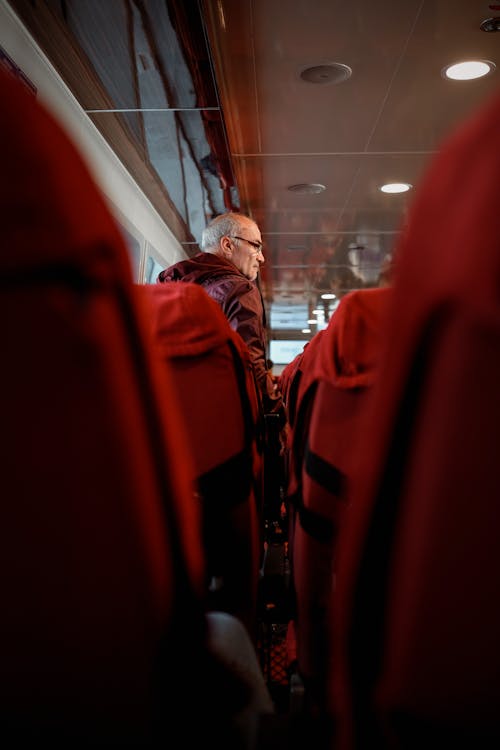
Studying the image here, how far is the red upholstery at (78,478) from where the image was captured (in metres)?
0.32

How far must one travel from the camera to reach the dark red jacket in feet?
7.81

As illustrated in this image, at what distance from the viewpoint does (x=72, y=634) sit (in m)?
0.39

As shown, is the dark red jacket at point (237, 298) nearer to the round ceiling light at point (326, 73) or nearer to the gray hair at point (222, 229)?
the gray hair at point (222, 229)

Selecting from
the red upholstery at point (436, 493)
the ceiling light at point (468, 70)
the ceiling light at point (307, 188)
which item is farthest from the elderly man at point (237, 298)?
the ceiling light at point (307, 188)

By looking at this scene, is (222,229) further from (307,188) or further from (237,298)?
(307,188)

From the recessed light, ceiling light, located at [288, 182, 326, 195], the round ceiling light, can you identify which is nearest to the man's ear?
the round ceiling light

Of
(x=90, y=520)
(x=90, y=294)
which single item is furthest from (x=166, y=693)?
(x=90, y=294)

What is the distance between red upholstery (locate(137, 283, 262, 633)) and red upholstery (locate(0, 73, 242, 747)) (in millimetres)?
436

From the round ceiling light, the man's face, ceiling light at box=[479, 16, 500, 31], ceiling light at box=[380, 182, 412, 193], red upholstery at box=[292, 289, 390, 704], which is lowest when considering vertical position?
red upholstery at box=[292, 289, 390, 704]

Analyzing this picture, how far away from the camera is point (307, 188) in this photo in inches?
223

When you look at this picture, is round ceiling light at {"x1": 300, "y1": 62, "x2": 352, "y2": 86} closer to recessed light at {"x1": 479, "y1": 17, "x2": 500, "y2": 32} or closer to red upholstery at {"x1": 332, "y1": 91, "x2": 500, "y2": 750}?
recessed light at {"x1": 479, "y1": 17, "x2": 500, "y2": 32}

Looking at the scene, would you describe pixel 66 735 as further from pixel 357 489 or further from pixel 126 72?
pixel 126 72

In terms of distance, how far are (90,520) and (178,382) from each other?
0.58 meters

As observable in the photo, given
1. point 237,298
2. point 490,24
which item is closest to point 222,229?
point 237,298
